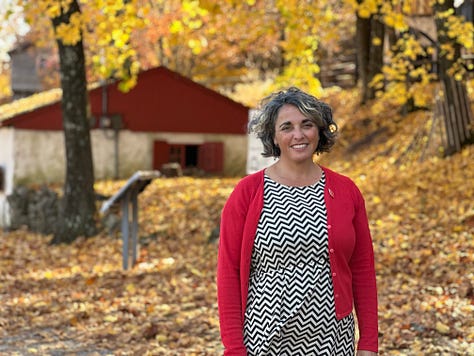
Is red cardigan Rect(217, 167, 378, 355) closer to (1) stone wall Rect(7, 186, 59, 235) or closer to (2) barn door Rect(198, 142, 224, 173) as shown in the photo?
(1) stone wall Rect(7, 186, 59, 235)

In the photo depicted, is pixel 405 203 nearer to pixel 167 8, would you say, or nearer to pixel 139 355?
pixel 139 355

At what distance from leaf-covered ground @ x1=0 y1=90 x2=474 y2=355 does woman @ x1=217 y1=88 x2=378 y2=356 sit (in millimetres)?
3710

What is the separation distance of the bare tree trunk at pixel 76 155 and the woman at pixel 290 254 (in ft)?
41.3

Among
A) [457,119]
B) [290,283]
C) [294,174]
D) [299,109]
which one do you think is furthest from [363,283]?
[457,119]

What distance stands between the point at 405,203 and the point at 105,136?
42.5ft

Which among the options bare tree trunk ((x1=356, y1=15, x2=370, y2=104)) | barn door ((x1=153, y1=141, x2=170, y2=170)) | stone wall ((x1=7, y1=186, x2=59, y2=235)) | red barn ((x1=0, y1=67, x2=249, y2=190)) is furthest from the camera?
barn door ((x1=153, y1=141, x2=170, y2=170))

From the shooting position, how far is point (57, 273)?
12969 millimetres

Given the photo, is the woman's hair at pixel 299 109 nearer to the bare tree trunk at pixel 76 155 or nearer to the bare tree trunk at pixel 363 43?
the bare tree trunk at pixel 76 155

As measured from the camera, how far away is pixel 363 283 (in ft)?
12.3

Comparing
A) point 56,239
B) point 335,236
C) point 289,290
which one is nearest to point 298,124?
point 335,236

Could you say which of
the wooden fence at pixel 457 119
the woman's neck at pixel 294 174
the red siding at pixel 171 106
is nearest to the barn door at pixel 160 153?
the red siding at pixel 171 106

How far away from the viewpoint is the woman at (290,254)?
138 inches

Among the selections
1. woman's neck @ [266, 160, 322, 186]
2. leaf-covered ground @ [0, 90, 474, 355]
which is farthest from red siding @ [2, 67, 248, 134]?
woman's neck @ [266, 160, 322, 186]

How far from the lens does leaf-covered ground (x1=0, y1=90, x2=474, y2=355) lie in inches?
314
